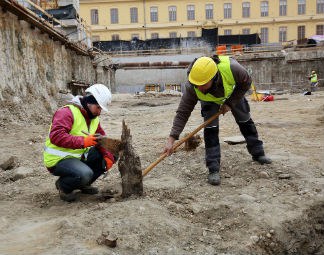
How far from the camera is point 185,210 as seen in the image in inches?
147

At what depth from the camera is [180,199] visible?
159 inches

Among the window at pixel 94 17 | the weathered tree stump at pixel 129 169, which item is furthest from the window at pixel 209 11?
the weathered tree stump at pixel 129 169

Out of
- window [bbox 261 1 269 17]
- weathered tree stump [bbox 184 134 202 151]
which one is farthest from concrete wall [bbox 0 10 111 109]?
window [bbox 261 1 269 17]

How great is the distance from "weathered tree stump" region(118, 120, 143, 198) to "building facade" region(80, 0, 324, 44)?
44209 millimetres

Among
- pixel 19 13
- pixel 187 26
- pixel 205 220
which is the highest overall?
pixel 187 26

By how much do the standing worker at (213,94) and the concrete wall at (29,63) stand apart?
229 inches

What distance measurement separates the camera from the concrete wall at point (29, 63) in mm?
9273

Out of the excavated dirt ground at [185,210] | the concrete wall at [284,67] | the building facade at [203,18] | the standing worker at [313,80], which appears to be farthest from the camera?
the building facade at [203,18]

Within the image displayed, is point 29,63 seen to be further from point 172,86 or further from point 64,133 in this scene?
point 172,86

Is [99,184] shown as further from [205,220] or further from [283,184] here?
[283,184]

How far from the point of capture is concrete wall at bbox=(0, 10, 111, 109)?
365 inches

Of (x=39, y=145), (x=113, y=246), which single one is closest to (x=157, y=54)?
(x=39, y=145)

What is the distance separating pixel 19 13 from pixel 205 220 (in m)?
8.58

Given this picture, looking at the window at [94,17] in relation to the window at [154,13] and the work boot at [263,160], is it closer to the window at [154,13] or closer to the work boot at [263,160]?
the window at [154,13]
